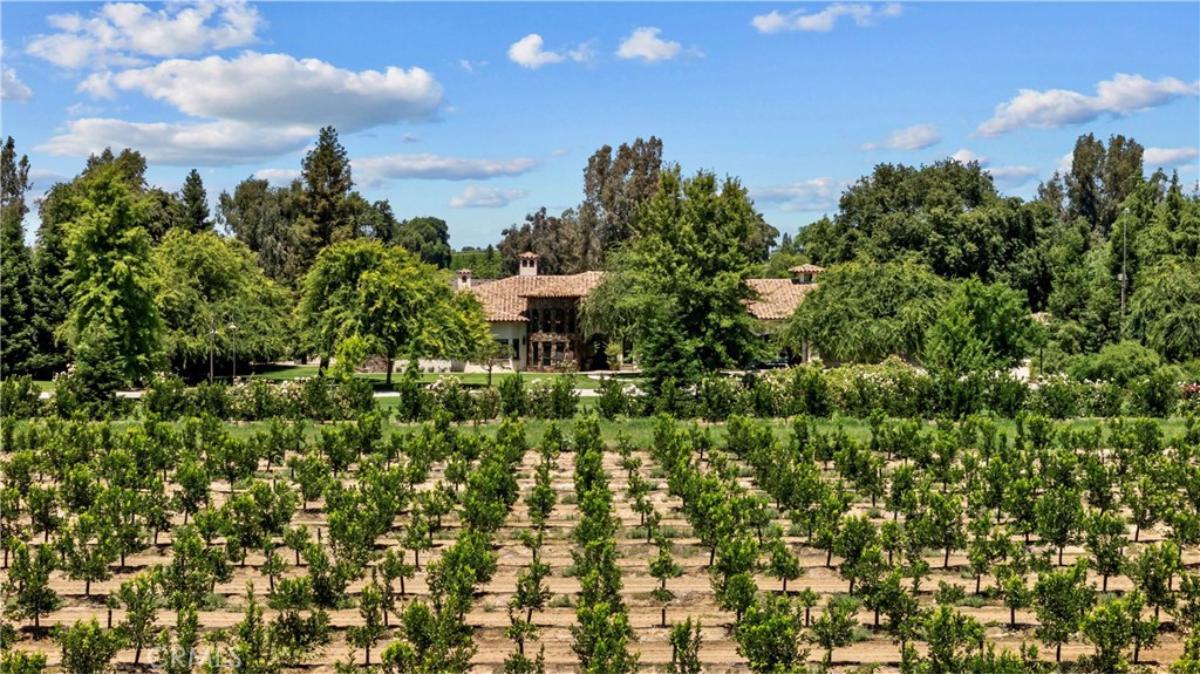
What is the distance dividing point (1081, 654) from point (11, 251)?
42.5 m

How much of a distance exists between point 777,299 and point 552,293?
11649 millimetres

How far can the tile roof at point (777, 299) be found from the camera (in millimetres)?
52688

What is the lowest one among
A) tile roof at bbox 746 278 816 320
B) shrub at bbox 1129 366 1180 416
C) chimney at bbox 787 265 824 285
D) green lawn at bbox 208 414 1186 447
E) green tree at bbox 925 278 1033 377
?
green lawn at bbox 208 414 1186 447

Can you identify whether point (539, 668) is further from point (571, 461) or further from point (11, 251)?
point (11, 251)

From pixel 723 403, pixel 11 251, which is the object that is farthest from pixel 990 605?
pixel 11 251

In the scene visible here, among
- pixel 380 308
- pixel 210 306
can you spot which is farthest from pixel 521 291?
pixel 210 306

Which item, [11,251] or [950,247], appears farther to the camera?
[950,247]

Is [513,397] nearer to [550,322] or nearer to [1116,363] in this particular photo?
[1116,363]

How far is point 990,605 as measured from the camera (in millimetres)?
12984

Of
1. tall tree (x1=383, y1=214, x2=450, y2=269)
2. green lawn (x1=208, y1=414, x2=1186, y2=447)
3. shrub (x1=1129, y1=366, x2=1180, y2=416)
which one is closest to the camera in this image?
green lawn (x1=208, y1=414, x2=1186, y2=447)

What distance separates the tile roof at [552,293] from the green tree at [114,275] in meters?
20.7

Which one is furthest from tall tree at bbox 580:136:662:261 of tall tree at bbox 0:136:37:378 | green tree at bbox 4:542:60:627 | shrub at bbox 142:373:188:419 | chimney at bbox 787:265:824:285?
green tree at bbox 4:542:60:627

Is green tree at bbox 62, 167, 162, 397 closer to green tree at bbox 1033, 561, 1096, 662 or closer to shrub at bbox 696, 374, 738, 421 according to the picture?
shrub at bbox 696, 374, 738, 421

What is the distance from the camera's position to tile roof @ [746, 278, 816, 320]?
5269cm
